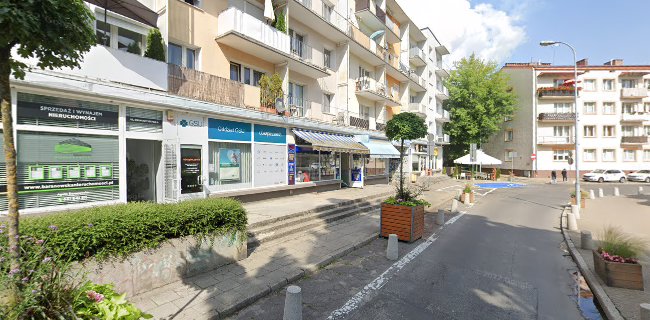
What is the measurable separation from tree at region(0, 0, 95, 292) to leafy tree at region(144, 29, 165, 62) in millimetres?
7101

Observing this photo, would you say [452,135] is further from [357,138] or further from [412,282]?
[412,282]

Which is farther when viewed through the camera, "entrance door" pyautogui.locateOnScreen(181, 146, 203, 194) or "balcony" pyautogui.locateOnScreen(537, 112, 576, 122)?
"balcony" pyautogui.locateOnScreen(537, 112, 576, 122)

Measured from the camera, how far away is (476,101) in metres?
35.9

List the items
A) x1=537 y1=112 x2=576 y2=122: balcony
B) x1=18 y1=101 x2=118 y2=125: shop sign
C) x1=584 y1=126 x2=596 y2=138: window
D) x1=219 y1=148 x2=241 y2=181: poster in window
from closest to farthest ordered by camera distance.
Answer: x1=18 y1=101 x2=118 y2=125: shop sign
x1=219 y1=148 x2=241 y2=181: poster in window
x1=537 y1=112 x2=576 y2=122: balcony
x1=584 y1=126 x2=596 y2=138: window

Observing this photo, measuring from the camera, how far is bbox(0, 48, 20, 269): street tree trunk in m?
2.22

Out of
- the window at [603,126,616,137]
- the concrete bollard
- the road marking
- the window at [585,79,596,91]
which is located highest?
the window at [585,79,596,91]

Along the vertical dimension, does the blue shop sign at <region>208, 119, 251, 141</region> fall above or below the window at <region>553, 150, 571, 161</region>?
above

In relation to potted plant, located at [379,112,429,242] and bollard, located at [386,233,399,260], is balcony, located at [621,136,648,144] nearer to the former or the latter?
potted plant, located at [379,112,429,242]

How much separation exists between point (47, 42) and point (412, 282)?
20.6 feet

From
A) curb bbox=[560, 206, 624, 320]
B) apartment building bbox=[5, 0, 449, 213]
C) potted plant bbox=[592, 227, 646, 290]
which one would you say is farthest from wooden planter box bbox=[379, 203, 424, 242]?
apartment building bbox=[5, 0, 449, 213]

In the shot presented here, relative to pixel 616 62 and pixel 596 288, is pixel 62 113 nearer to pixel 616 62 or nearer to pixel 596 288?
pixel 596 288

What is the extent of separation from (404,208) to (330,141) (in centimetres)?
799

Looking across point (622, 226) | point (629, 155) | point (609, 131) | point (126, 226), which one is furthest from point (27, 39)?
point (629, 155)

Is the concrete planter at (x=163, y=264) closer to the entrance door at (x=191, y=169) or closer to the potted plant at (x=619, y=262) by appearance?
the entrance door at (x=191, y=169)
